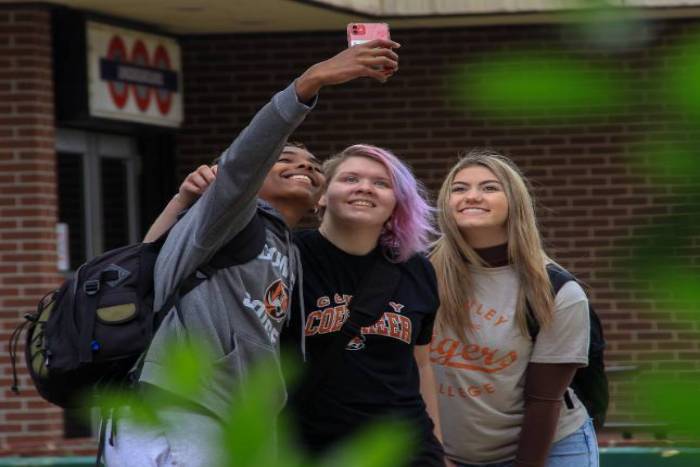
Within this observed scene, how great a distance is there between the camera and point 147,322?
2.90 metres

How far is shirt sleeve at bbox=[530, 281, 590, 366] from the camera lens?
12.8 ft

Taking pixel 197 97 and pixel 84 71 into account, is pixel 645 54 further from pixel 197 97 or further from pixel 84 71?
pixel 197 97

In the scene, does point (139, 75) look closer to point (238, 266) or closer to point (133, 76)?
point (133, 76)

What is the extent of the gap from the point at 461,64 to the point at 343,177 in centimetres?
293

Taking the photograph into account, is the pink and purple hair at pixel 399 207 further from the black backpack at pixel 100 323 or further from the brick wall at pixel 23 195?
the brick wall at pixel 23 195

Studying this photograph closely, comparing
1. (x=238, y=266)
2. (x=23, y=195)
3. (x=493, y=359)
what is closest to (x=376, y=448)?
(x=238, y=266)

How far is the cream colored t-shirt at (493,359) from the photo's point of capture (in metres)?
3.92

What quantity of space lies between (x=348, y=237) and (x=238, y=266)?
0.72 metres

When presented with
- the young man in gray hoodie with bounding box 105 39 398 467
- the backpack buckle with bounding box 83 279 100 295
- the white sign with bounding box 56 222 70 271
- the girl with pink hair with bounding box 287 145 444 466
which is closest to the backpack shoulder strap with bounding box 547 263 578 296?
the girl with pink hair with bounding box 287 145 444 466

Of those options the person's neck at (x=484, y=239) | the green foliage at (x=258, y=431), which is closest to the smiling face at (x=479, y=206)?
the person's neck at (x=484, y=239)

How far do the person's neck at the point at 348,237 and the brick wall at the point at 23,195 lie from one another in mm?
5568

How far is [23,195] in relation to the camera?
8.99 metres

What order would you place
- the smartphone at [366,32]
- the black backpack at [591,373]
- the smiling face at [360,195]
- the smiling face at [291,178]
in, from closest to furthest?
the smartphone at [366,32]
the smiling face at [291,178]
the smiling face at [360,195]
the black backpack at [591,373]

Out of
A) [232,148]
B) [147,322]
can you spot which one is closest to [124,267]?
[147,322]
